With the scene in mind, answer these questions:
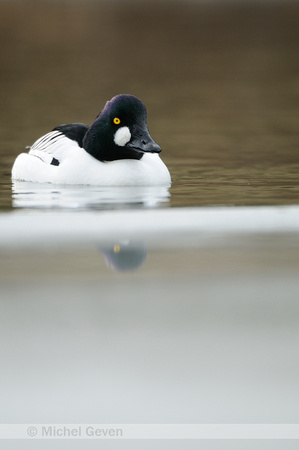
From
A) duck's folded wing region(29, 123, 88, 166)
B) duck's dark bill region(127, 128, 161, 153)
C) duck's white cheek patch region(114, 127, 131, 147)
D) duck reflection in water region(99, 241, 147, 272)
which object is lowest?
duck reflection in water region(99, 241, 147, 272)

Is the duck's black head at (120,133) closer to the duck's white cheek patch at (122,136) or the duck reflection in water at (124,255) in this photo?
the duck's white cheek patch at (122,136)

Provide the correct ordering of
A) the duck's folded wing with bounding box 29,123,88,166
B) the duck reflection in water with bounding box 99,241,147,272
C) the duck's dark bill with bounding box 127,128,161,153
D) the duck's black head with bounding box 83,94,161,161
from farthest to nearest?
the duck's folded wing with bounding box 29,123,88,166 < the duck's black head with bounding box 83,94,161,161 < the duck's dark bill with bounding box 127,128,161,153 < the duck reflection in water with bounding box 99,241,147,272

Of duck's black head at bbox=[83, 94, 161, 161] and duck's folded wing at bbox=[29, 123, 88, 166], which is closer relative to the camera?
duck's black head at bbox=[83, 94, 161, 161]

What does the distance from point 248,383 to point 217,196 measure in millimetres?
3019

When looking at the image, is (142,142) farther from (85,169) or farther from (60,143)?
(60,143)

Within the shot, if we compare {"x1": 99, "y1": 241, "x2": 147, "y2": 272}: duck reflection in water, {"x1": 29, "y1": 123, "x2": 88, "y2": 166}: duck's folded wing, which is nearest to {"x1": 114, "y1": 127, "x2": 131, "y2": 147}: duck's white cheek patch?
{"x1": 29, "y1": 123, "x2": 88, "y2": 166}: duck's folded wing

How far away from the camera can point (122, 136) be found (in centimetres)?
600

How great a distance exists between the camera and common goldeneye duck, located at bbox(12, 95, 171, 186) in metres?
5.94

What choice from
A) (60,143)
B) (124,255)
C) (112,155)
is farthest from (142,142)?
(124,255)

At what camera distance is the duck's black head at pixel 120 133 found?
19.4ft

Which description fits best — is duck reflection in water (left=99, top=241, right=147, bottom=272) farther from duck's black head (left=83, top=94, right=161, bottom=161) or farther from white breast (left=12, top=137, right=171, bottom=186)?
white breast (left=12, top=137, right=171, bottom=186)

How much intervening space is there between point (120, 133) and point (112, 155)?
207 mm

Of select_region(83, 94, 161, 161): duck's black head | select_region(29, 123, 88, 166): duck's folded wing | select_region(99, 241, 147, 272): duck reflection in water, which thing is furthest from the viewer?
select_region(29, 123, 88, 166): duck's folded wing

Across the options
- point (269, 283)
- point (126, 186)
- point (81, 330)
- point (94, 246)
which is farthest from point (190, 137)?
point (81, 330)
